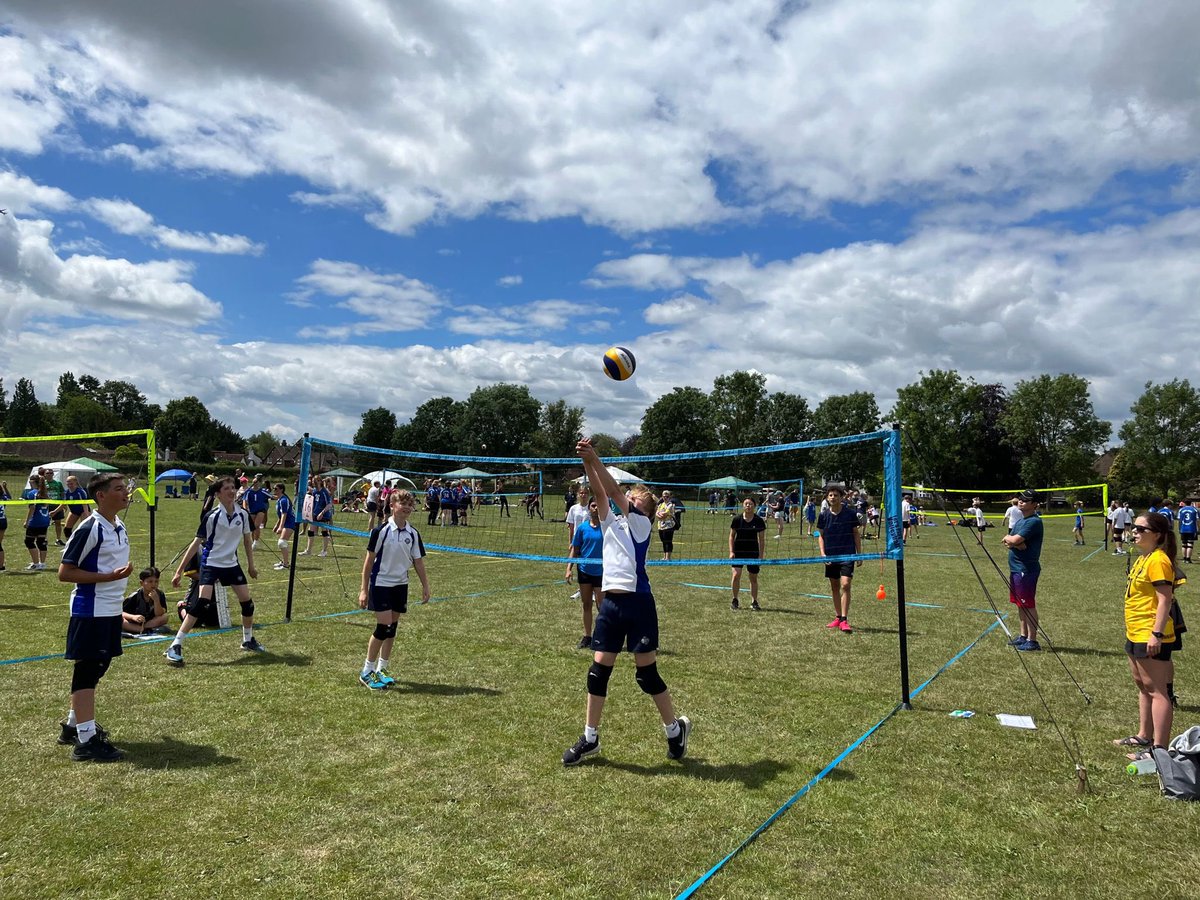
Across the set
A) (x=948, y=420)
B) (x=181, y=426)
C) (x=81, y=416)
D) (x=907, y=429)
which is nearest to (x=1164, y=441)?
(x=948, y=420)

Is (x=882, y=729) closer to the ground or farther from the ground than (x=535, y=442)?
closer to the ground

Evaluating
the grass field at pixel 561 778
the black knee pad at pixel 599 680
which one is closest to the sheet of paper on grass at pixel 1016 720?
the grass field at pixel 561 778

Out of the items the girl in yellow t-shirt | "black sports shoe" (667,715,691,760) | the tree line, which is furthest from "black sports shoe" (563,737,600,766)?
the tree line

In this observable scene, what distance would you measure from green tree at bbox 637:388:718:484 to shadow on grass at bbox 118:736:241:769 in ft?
245

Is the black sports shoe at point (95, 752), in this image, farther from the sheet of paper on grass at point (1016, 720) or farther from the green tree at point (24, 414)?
the green tree at point (24, 414)

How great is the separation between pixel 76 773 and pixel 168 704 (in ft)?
5.06

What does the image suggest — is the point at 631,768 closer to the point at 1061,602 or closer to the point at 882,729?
the point at 882,729

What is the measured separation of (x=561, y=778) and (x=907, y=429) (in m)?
61.8

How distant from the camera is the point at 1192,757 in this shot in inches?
194

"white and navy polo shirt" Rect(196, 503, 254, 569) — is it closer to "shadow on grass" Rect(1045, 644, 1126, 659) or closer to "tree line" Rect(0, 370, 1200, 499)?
"shadow on grass" Rect(1045, 644, 1126, 659)

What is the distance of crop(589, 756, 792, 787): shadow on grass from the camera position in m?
5.18

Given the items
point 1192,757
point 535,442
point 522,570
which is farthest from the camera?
point 535,442

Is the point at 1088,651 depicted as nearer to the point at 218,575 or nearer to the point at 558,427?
the point at 218,575

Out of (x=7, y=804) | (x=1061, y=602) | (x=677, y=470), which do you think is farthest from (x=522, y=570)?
(x=677, y=470)
